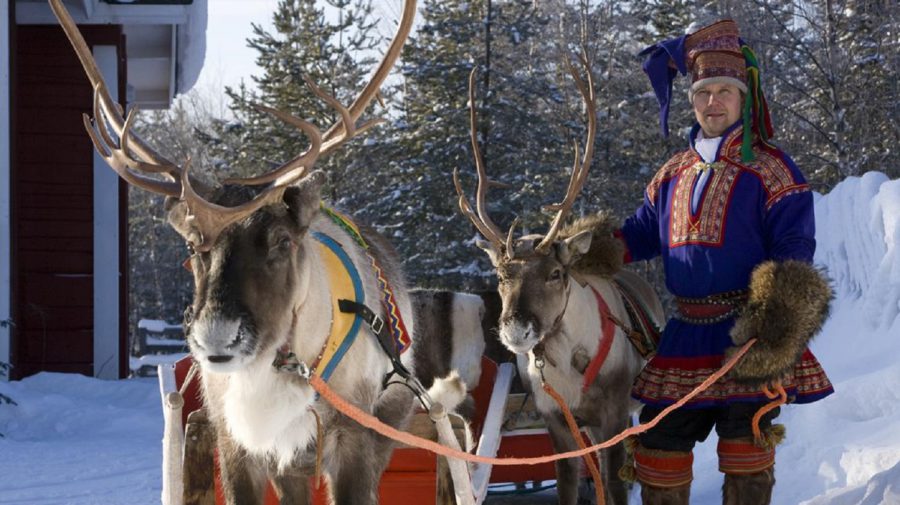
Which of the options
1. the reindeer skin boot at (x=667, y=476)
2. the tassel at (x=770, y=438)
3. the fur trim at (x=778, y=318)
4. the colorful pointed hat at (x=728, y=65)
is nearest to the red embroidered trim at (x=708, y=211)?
the colorful pointed hat at (x=728, y=65)

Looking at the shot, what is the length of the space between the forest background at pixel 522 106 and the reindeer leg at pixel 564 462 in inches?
472

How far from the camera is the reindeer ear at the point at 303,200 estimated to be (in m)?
3.44

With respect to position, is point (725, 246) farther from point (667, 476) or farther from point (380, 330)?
point (380, 330)

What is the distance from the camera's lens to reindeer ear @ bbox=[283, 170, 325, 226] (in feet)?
11.3

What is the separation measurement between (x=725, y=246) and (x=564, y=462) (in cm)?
184

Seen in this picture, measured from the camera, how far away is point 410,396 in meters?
4.16

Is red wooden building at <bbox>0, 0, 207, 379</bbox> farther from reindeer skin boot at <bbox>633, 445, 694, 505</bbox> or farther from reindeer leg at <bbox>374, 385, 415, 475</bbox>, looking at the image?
reindeer skin boot at <bbox>633, 445, 694, 505</bbox>

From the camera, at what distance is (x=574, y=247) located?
210 inches

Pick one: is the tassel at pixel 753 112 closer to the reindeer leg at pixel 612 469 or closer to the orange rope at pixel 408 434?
the orange rope at pixel 408 434

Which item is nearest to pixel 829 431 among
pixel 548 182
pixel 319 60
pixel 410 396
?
pixel 410 396

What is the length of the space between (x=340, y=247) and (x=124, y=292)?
10.9 meters

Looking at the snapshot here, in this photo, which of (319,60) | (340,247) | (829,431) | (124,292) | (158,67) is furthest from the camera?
(319,60)

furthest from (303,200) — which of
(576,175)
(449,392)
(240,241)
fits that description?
(576,175)

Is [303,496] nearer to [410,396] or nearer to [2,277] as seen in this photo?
[410,396]
